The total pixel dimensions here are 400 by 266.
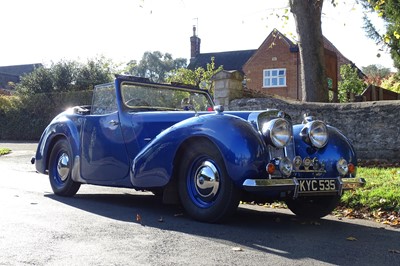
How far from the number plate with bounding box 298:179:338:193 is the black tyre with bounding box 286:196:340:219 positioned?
520 mm

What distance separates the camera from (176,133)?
525 centimetres

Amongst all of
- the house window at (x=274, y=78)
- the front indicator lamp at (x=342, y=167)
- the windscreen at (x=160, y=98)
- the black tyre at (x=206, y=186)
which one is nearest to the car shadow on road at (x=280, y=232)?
the black tyre at (x=206, y=186)

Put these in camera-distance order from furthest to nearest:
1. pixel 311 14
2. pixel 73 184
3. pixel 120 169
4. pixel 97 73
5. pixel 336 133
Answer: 1. pixel 97 73
2. pixel 311 14
3. pixel 73 184
4. pixel 120 169
5. pixel 336 133

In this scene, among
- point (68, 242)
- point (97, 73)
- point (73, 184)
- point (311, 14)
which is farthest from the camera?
point (97, 73)

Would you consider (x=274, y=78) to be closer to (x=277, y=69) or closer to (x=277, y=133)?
(x=277, y=69)

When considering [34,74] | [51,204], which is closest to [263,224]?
[51,204]

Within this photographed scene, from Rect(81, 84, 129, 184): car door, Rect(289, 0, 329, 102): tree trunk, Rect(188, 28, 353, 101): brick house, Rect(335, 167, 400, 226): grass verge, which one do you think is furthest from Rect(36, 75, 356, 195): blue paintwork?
Rect(188, 28, 353, 101): brick house

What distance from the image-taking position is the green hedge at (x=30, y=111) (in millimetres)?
22469

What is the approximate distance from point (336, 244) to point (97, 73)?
21.8m

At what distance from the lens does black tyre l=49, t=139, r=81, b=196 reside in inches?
275

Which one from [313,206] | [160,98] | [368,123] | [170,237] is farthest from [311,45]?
[170,237]

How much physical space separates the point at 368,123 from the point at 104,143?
20.0 feet

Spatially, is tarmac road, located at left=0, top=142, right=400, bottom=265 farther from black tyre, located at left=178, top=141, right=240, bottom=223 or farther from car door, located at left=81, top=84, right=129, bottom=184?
car door, located at left=81, top=84, right=129, bottom=184

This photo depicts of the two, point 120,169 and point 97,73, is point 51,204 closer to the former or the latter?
point 120,169
